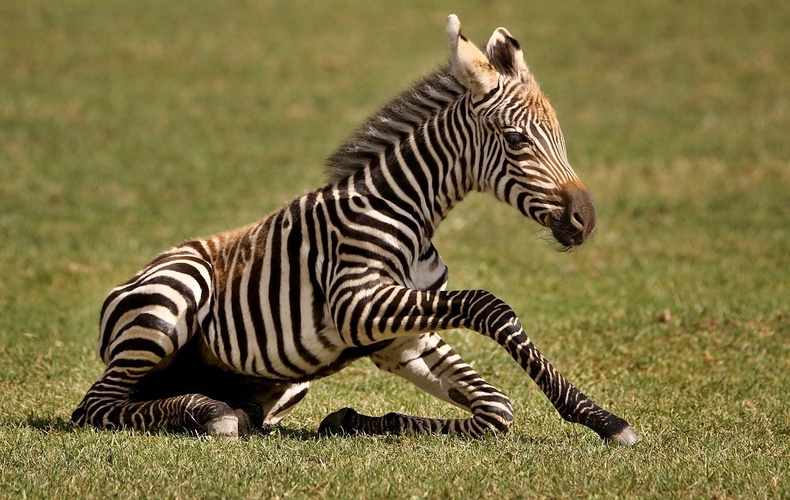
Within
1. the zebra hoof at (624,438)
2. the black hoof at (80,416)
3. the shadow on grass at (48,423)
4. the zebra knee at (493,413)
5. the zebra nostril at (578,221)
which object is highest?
the zebra nostril at (578,221)

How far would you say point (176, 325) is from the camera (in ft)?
25.6

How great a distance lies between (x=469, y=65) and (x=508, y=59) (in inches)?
15.2

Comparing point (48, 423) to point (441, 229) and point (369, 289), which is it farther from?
point (441, 229)

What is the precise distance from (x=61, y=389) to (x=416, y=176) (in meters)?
3.99

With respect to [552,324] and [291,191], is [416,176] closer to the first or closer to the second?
[552,324]

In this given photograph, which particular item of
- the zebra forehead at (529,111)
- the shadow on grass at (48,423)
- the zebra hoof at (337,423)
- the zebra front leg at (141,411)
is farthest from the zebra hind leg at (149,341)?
the zebra forehead at (529,111)

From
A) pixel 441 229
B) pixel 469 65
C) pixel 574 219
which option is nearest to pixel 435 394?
pixel 574 219

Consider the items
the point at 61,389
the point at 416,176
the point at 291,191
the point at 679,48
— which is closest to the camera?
the point at 416,176

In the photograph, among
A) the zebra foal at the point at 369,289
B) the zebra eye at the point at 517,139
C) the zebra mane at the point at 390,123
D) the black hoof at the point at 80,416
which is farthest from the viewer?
the black hoof at the point at 80,416

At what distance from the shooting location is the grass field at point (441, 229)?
6.51 metres

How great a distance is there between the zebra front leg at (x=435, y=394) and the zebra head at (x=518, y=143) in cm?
128

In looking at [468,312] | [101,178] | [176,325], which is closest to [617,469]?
[468,312]

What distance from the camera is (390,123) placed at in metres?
7.94

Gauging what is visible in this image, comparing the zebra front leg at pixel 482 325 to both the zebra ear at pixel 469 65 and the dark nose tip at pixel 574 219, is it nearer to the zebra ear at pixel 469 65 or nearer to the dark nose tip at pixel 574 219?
the dark nose tip at pixel 574 219
